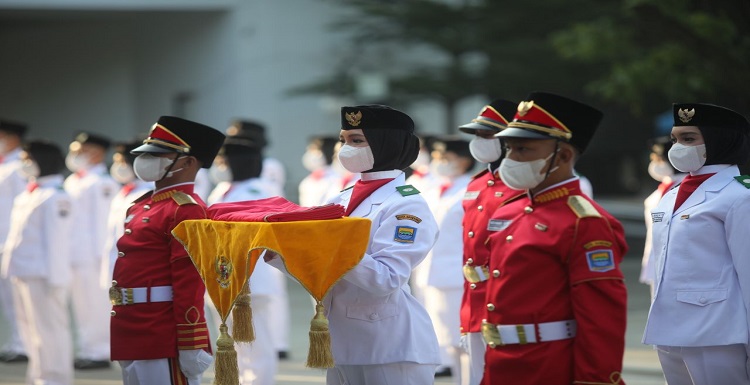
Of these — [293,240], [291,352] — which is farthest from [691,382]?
[291,352]

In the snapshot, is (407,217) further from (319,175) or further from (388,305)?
(319,175)

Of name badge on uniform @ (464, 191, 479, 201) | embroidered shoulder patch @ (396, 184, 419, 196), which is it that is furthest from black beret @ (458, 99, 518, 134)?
embroidered shoulder patch @ (396, 184, 419, 196)

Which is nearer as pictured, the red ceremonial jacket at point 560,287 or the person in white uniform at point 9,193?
the red ceremonial jacket at point 560,287

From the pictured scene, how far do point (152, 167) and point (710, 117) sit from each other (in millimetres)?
3023

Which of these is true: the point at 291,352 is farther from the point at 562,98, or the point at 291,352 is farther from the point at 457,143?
the point at 562,98

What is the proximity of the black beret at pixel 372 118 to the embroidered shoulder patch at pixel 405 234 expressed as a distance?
57cm

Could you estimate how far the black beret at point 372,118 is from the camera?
19.2 feet

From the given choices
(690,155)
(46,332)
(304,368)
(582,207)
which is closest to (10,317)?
(46,332)

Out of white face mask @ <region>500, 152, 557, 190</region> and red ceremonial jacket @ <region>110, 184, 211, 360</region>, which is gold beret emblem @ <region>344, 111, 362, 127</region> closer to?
red ceremonial jacket @ <region>110, 184, 211, 360</region>

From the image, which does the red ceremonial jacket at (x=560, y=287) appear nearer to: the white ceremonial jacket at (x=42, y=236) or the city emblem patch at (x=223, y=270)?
the city emblem patch at (x=223, y=270)

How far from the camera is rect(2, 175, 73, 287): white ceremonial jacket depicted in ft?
32.6

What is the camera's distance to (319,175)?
1393 cm

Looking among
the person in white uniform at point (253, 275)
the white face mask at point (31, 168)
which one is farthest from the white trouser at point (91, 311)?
the person in white uniform at point (253, 275)

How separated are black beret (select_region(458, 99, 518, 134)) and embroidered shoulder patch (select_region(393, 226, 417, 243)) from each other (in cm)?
223
